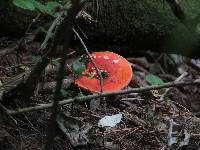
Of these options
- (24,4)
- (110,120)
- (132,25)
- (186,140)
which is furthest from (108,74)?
(24,4)

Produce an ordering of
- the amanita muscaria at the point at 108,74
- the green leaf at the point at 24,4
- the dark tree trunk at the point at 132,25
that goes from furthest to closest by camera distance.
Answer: the dark tree trunk at the point at 132,25 → the amanita muscaria at the point at 108,74 → the green leaf at the point at 24,4

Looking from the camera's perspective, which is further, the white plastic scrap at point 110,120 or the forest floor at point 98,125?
the white plastic scrap at point 110,120

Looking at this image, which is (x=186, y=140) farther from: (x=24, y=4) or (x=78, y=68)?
(x=24, y=4)

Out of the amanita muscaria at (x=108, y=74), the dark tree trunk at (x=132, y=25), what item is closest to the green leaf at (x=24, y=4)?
the amanita muscaria at (x=108, y=74)

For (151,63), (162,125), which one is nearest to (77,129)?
(162,125)

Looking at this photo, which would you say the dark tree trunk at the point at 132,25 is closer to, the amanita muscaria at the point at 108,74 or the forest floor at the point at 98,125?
the forest floor at the point at 98,125

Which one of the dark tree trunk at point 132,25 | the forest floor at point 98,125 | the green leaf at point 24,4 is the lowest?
the forest floor at point 98,125

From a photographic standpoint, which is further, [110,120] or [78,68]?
[110,120]

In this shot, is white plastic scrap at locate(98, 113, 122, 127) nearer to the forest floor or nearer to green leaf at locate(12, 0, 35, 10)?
the forest floor
